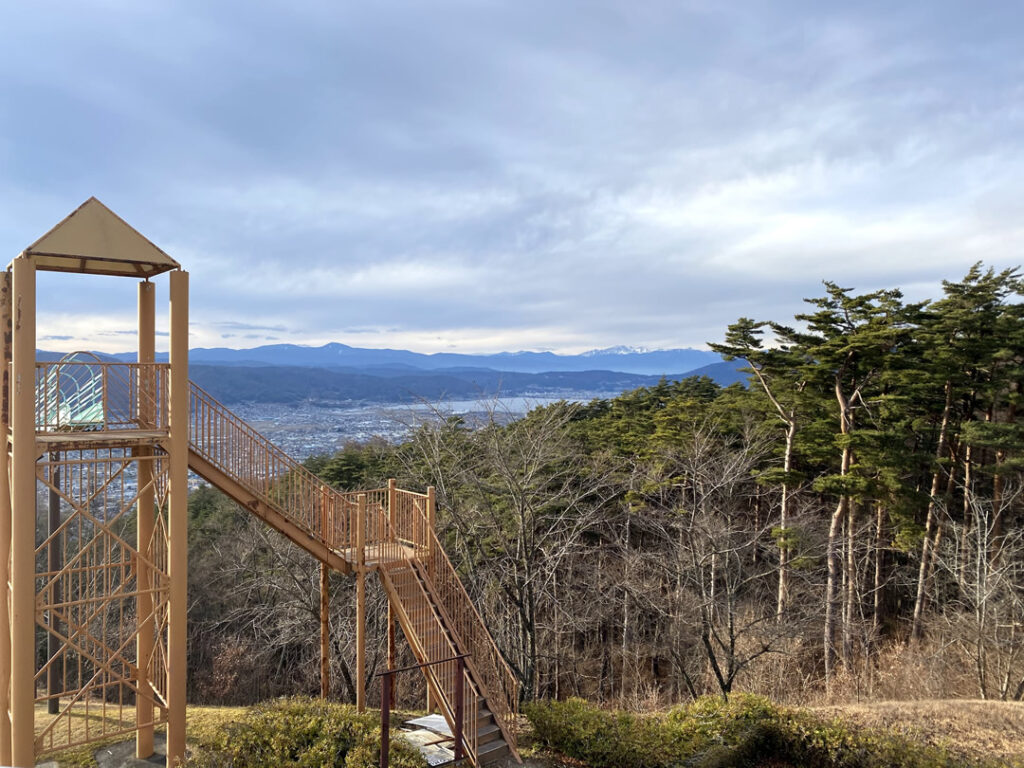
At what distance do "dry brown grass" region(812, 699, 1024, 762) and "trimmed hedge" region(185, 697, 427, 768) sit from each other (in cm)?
798

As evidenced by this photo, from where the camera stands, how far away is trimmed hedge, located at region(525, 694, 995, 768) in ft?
32.1

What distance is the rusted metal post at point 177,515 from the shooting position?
920 cm

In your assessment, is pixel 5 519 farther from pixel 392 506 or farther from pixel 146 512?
pixel 392 506

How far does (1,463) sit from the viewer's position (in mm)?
8906

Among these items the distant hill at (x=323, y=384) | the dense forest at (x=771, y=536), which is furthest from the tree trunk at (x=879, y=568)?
the distant hill at (x=323, y=384)

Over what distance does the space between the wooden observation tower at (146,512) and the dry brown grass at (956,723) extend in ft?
21.1

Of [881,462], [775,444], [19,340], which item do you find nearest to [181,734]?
[19,340]

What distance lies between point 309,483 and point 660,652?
15.0 m

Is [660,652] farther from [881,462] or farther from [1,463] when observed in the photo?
[1,463]

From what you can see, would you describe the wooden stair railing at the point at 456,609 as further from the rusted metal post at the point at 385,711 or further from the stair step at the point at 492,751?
the rusted metal post at the point at 385,711

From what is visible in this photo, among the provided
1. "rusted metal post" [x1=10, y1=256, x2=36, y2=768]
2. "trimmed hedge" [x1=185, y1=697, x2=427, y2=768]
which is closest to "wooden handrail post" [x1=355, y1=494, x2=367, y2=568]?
"trimmed hedge" [x1=185, y1=697, x2=427, y2=768]

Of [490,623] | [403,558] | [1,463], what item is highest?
[1,463]

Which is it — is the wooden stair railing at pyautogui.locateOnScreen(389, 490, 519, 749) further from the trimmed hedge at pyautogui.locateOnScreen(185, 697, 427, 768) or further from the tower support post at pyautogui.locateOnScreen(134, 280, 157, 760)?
the tower support post at pyautogui.locateOnScreen(134, 280, 157, 760)

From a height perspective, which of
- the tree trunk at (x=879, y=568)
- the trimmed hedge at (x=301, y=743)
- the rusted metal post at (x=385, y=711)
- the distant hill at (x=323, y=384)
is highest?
the distant hill at (x=323, y=384)
